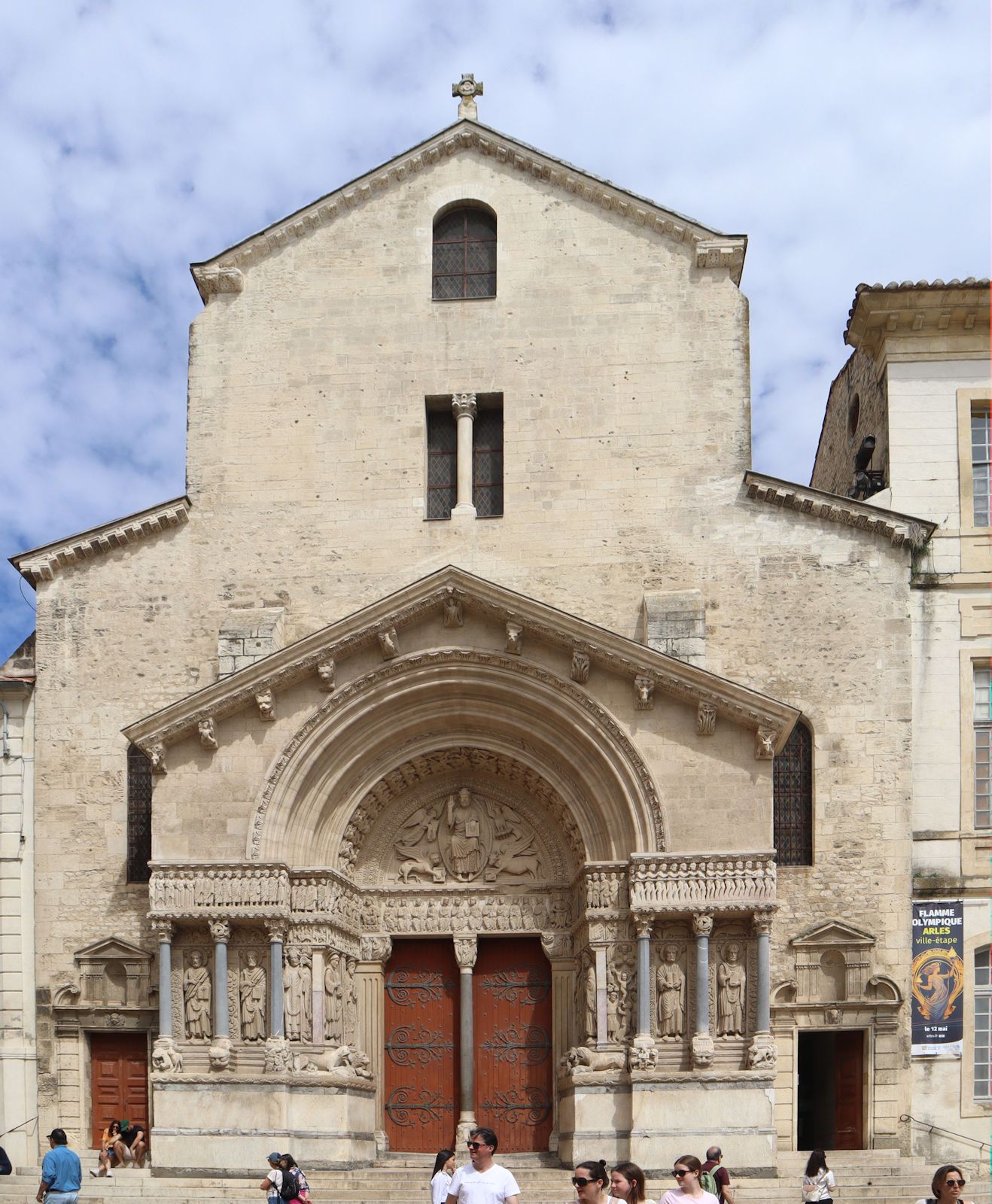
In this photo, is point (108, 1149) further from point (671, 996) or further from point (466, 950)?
point (671, 996)

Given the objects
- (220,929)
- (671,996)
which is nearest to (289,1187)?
(220,929)

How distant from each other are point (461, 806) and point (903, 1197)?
290 inches

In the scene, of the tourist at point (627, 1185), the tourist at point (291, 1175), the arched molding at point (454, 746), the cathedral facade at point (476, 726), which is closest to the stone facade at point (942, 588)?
the cathedral facade at point (476, 726)

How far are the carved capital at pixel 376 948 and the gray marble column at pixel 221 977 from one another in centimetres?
229

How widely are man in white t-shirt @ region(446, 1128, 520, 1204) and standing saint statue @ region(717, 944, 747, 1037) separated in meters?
9.65

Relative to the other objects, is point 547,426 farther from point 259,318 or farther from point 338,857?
point 338,857

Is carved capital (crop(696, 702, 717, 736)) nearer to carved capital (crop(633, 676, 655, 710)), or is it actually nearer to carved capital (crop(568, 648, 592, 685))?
carved capital (crop(633, 676, 655, 710))

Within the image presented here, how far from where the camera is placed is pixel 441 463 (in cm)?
2480

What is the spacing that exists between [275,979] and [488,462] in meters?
7.73

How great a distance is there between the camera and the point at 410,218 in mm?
25266

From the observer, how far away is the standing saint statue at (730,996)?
20984 millimetres

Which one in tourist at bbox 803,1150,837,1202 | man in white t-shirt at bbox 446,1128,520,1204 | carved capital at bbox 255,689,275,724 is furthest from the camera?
carved capital at bbox 255,689,275,724

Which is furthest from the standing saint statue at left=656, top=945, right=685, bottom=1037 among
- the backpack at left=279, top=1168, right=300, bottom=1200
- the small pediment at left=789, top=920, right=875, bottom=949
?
the backpack at left=279, top=1168, right=300, bottom=1200

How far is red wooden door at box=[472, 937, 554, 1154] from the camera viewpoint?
2281 centimetres
